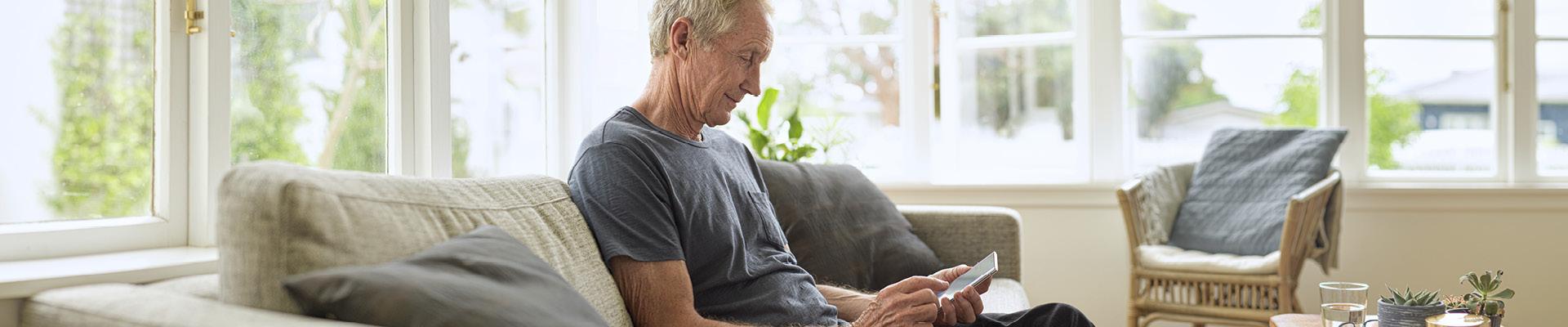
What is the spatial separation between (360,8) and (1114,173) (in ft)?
8.95

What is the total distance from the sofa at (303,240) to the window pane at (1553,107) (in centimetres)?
371

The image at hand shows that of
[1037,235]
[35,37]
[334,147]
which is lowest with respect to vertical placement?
[1037,235]

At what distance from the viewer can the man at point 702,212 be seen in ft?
5.75

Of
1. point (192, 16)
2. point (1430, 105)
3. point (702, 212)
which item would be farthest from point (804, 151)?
point (1430, 105)

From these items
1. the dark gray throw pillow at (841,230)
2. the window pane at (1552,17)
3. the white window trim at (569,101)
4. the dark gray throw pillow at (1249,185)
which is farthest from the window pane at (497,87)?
the window pane at (1552,17)

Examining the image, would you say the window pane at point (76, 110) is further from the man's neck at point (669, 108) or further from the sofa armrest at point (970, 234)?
the sofa armrest at point (970, 234)

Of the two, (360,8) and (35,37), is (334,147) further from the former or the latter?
(35,37)

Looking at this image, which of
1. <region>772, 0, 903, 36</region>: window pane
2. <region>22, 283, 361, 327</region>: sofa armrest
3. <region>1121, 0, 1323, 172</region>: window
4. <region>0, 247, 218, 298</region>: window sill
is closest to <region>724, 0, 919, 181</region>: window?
<region>772, 0, 903, 36</region>: window pane

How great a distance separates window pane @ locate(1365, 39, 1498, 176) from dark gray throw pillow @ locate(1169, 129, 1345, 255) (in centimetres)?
56

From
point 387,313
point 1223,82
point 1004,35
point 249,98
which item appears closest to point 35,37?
point 249,98

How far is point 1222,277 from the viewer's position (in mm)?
3398

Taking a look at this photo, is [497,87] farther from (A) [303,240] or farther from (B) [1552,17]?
(B) [1552,17]

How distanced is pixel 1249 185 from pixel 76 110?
10.3 feet

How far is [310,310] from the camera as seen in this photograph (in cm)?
122
